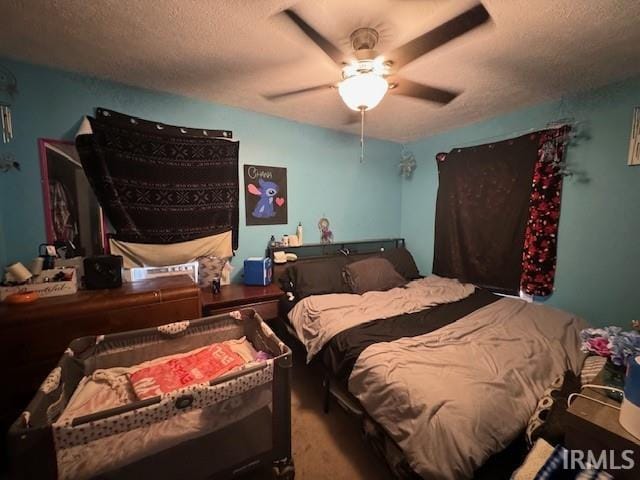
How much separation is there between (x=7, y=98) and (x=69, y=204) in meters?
0.70

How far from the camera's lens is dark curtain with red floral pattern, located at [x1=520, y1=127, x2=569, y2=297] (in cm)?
214

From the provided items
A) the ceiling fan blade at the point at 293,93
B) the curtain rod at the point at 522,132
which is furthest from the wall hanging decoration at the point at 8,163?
the curtain rod at the point at 522,132

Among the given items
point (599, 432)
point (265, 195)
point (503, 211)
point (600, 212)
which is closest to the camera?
point (599, 432)

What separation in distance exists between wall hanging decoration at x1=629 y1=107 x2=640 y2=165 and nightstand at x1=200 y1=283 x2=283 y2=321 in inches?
109

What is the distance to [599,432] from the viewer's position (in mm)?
787

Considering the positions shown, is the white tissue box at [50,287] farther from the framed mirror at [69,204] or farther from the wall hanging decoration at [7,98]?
the wall hanging decoration at [7,98]

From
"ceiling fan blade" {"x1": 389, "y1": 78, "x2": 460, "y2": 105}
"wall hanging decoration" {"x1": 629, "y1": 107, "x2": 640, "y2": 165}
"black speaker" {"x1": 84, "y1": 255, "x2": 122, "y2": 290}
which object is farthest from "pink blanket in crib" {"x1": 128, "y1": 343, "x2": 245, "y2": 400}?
"wall hanging decoration" {"x1": 629, "y1": 107, "x2": 640, "y2": 165}

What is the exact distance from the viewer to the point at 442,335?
1604 mm

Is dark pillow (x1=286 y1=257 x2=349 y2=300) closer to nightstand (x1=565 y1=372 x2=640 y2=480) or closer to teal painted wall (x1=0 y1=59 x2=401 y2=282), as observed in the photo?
teal painted wall (x1=0 y1=59 x2=401 y2=282)

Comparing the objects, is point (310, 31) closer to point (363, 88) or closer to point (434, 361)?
point (363, 88)

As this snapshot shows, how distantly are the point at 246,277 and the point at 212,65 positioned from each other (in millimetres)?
1635

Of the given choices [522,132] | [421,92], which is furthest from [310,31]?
[522,132]

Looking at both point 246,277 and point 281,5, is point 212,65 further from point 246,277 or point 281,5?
point 246,277

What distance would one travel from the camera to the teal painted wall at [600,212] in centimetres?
186
